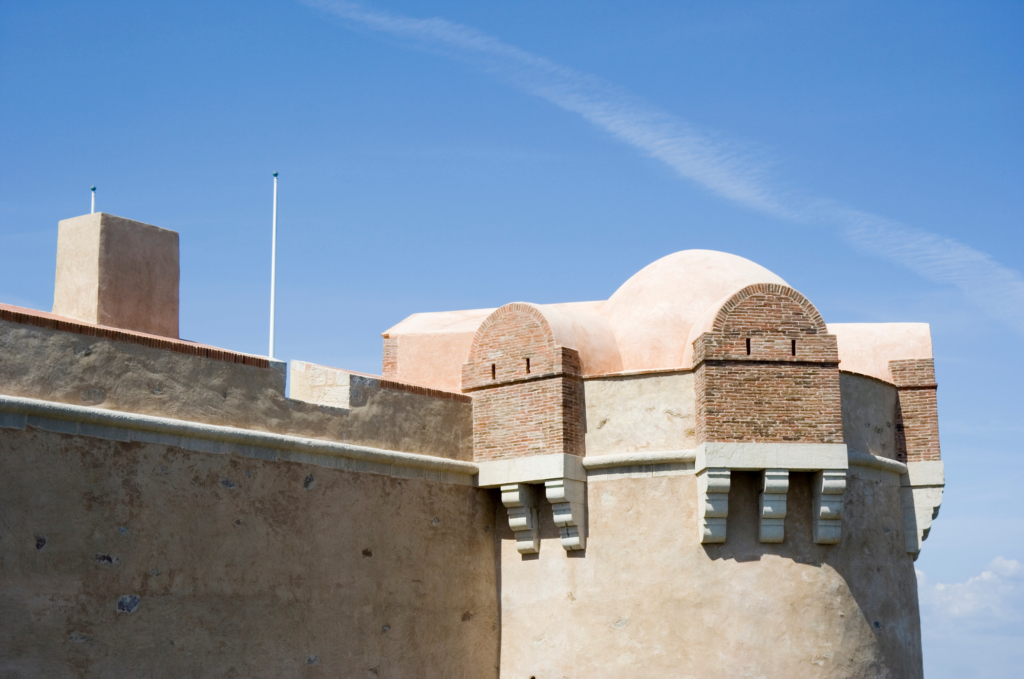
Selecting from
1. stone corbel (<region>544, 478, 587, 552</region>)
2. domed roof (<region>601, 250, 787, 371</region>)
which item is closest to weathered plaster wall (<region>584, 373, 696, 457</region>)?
domed roof (<region>601, 250, 787, 371</region>)

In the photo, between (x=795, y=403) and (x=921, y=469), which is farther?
(x=921, y=469)

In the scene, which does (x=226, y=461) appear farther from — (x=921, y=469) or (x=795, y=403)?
(x=921, y=469)

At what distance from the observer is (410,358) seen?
55.4 feet

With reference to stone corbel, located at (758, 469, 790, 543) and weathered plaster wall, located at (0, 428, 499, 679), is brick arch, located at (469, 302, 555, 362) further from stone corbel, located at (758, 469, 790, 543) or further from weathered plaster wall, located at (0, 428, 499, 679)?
stone corbel, located at (758, 469, 790, 543)

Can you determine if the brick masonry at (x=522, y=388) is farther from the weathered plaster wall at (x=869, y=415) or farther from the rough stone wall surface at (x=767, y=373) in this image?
the weathered plaster wall at (x=869, y=415)

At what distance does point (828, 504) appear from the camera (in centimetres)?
1383

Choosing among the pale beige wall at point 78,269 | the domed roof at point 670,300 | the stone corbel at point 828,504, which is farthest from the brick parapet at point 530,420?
the pale beige wall at point 78,269

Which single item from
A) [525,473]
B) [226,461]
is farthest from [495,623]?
[226,461]

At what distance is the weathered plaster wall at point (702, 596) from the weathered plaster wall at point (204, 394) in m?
1.68

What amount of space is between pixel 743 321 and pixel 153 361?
6.15m

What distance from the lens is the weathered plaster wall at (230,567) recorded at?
35.0 ft

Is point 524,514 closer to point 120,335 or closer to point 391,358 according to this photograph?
point 391,358

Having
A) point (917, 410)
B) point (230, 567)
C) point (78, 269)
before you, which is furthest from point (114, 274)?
point (917, 410)

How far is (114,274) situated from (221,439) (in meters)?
2.37
